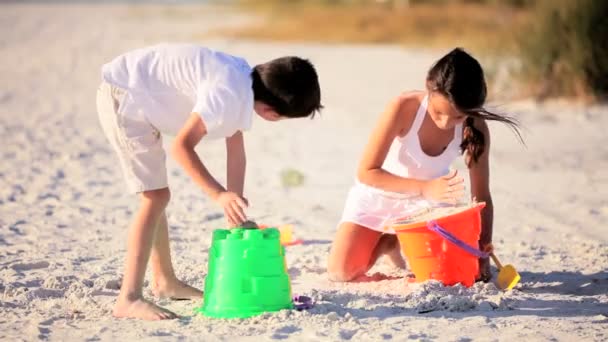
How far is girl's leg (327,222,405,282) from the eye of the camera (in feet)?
12.4

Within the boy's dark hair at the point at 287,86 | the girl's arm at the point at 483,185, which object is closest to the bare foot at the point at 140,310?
the boy's dark hair at the point at 287,86

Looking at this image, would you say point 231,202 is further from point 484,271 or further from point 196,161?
point 484,271

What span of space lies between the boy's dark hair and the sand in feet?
2.21

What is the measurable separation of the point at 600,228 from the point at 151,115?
100 inches

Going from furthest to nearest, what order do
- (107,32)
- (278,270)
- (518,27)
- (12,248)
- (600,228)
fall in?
1. (107,32)
2. (518,27)
3. (600,228)
4. (12,248)
5. (278,270)

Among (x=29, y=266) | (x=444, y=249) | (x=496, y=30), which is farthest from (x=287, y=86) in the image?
(x=496, y=30)

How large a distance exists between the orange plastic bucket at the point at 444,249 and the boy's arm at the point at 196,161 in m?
0.77

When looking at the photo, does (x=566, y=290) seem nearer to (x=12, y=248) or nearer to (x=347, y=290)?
(x=347, y=290)

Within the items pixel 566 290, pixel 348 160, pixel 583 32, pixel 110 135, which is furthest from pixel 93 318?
pixel 583 32

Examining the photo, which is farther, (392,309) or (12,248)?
(12,248)

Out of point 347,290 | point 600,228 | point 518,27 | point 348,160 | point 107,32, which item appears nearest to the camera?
point 347,290

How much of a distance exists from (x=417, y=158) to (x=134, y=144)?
116 centimetres

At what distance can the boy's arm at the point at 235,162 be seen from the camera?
10.7 feet

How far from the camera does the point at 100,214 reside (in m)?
4.90
